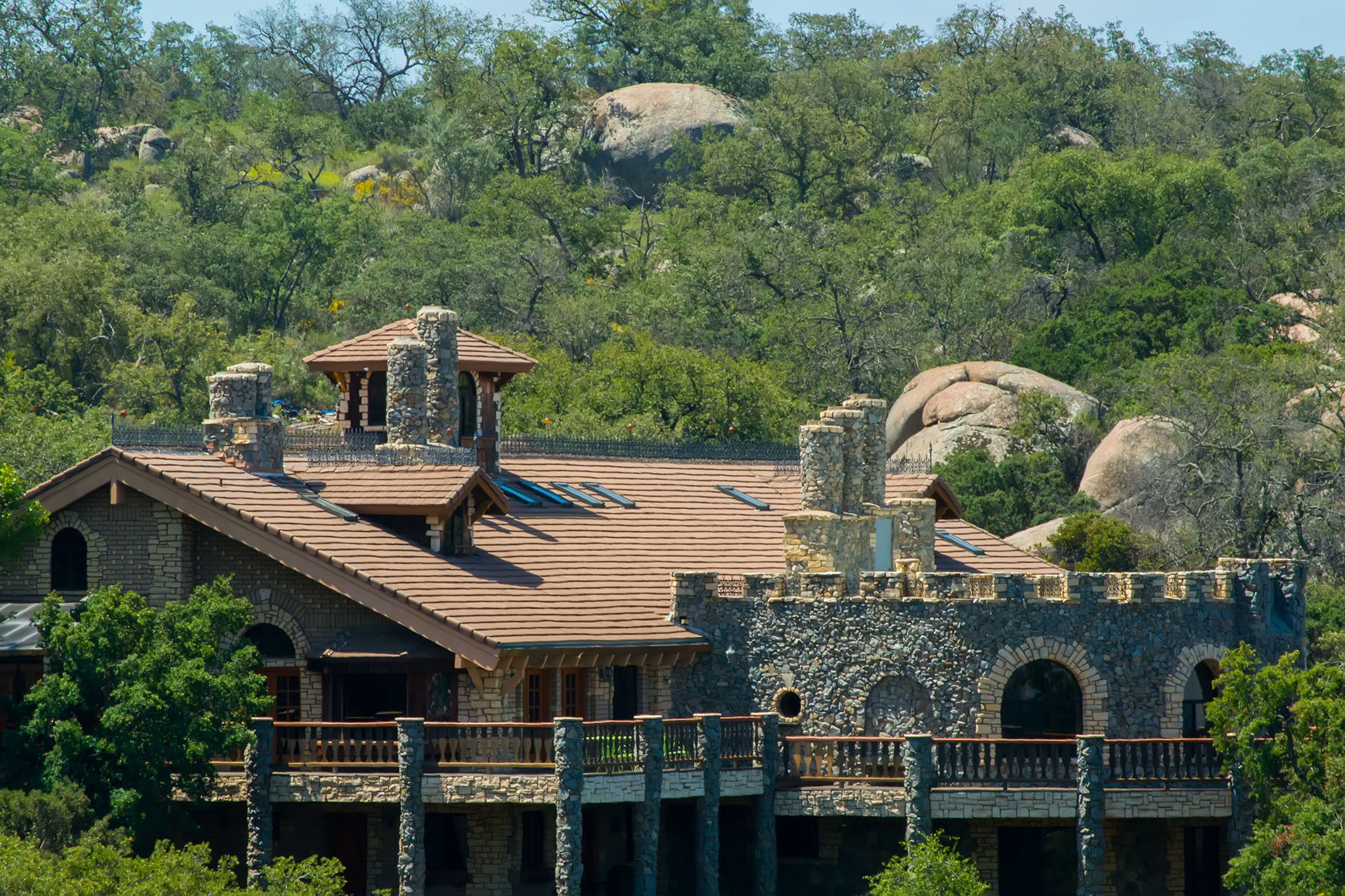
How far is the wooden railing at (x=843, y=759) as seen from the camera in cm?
4272

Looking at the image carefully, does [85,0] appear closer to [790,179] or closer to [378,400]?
[790,179]

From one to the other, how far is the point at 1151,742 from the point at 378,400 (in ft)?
63.6

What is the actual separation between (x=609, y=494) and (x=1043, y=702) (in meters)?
11.9

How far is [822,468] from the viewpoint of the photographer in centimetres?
4569

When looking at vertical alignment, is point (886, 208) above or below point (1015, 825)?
above

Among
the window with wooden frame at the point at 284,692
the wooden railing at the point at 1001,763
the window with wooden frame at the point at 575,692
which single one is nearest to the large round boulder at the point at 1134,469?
the wooden railing at the point at 1001,763

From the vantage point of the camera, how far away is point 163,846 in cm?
3509

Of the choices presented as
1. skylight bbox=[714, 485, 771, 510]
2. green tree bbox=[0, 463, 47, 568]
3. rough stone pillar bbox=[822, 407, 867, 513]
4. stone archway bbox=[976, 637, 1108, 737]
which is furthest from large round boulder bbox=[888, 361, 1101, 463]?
green tree bbox=[0, 463, 47, 568]

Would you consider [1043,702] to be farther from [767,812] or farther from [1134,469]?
[1134,469]

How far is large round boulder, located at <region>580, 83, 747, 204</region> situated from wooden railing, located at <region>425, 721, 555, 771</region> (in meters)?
86.0

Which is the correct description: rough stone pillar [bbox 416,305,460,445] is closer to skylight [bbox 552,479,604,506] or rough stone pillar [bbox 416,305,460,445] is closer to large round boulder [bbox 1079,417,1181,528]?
skylight [bbox 552,479,604,506]

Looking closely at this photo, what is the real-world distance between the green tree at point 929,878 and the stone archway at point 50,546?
1625 cm

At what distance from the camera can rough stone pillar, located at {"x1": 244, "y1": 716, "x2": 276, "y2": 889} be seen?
39969 mm

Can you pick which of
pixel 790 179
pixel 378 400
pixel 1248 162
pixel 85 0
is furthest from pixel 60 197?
pixel 378 400
